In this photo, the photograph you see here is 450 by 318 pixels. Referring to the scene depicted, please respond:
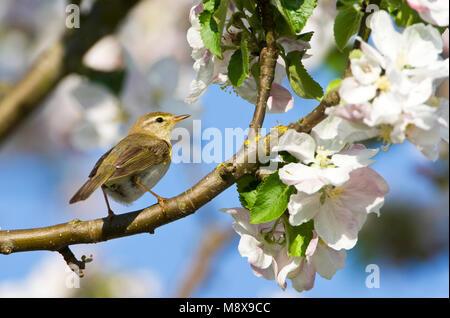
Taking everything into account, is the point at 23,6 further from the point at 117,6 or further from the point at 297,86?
the point at 297,86

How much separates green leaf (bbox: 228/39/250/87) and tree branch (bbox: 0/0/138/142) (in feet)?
4.50

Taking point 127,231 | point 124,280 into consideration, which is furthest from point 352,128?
point 124,280

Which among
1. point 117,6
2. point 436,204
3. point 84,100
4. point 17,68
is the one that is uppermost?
point 117,6

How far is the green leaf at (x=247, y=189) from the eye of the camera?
200 centimetres

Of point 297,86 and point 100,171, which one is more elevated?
point 297,86

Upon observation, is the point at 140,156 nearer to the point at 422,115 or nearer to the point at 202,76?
the point at 202,76

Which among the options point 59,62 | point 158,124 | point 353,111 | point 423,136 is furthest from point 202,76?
point 158,124

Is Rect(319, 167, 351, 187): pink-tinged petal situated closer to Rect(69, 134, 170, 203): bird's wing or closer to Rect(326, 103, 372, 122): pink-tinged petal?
Rect(326, 103, 372, 122): pink-tinged petal

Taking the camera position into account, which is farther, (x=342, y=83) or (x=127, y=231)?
(x=127, y=231)

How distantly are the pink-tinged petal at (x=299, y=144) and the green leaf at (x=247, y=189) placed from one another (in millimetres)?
233

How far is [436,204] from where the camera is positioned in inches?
285

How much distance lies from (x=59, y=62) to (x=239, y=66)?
156cm

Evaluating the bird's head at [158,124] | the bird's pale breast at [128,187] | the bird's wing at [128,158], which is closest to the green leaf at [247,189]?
the bird's wing at [128,158]

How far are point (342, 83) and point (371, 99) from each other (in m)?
0.09
